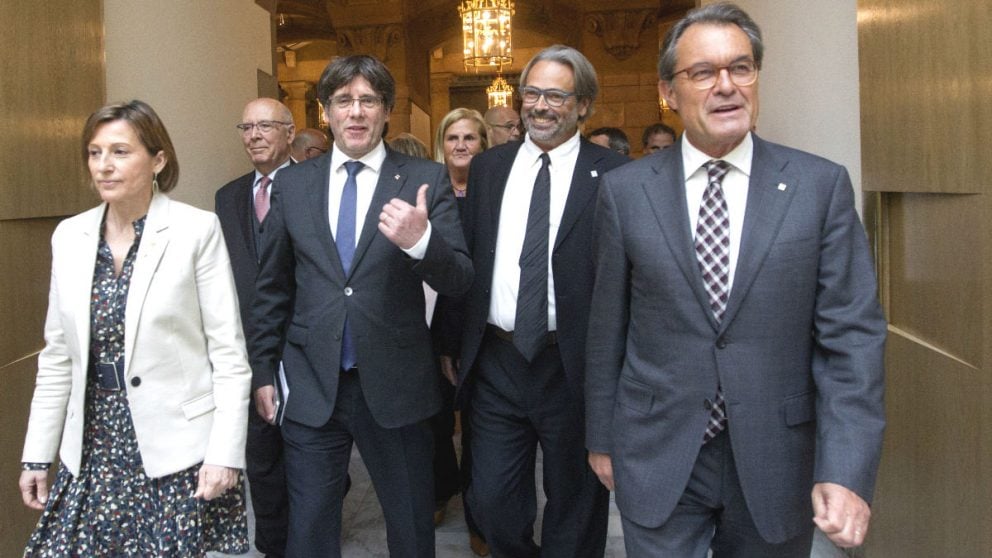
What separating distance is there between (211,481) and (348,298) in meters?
0.68

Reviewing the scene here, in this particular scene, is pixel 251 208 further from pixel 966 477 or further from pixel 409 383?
pixel 966 477

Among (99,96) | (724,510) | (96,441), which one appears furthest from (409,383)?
(99,96)

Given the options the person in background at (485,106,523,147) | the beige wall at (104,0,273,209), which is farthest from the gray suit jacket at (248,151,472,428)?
the person in background at (485,106,523,147)

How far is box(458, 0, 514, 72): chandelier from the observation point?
9.58m

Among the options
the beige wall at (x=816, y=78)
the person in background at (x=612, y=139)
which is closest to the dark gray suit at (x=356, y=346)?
the beige wall at (x=816, y=78)

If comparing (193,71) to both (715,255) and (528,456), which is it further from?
(715,255)

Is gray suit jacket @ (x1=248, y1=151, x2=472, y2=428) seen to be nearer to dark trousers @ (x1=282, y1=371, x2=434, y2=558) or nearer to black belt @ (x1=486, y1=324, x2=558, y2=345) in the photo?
dark trousers @ (x1=282, y1=371, x2=434, y2=558)

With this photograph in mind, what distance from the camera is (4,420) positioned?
2.95 metres

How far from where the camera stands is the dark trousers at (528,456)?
9.85ft

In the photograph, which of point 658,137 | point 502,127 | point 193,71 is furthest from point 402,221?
point 658,137

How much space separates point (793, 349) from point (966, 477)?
2.93 ft

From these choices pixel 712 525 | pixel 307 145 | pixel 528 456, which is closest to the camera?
pixel 712 525

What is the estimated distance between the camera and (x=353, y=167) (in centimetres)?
288

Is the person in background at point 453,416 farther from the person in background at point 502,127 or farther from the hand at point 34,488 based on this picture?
the hand at point 34,488
